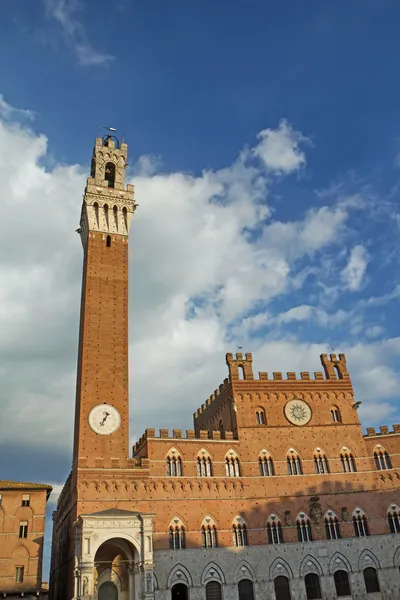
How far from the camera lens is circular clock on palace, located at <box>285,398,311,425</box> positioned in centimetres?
4341

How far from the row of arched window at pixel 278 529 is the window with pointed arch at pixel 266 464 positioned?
3.24m

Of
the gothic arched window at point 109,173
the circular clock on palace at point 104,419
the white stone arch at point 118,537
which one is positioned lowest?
the white stone arch at point 118,537

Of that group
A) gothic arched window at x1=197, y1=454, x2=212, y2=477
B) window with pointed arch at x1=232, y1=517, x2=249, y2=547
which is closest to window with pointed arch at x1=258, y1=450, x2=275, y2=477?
window with pointed arch at x1=232, y1=517, x2=249, y2=547

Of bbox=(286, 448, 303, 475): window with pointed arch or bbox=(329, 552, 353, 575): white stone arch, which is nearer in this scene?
bbox=(329, 552, 353, 575): white stone arch

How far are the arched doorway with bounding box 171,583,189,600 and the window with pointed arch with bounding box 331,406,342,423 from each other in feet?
60.3

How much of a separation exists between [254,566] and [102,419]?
1552 centimetres

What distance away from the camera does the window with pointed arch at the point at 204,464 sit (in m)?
39.3

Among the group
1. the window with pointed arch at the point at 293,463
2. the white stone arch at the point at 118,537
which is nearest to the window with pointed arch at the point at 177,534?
the white stone arch at the point at 118,537

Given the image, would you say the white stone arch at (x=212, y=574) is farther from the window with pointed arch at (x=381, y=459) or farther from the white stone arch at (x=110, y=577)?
the window with pointed arch at (x=381, y=459)

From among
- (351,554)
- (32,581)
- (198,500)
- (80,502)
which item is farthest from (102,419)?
(351,554)

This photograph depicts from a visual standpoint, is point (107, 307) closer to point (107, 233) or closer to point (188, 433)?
point (107, 233)

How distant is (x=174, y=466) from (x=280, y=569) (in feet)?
35.5

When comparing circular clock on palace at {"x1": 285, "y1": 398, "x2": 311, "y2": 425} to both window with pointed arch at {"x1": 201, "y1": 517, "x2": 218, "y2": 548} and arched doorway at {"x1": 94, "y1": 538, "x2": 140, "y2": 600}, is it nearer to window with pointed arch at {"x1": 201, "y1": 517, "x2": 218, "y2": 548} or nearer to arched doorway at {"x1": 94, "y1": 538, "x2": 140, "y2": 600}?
window with pointed arch at {"x1": 201, "y1": 517, "x2": 218, "y2": 548}

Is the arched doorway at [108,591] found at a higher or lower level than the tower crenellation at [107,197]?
lower
